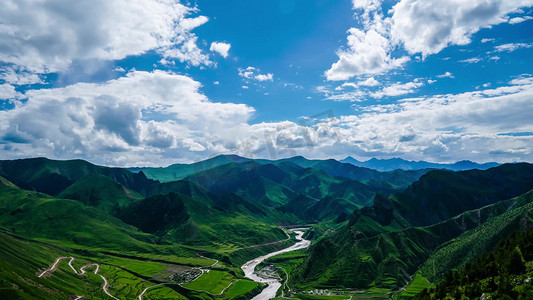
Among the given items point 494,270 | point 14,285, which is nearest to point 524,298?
point 494,270

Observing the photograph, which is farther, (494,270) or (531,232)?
(531,232)

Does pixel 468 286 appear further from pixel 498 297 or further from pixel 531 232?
pixel 531 232

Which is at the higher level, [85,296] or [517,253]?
[517,253]

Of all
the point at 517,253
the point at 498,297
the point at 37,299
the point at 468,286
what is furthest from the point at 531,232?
the point at 37,299

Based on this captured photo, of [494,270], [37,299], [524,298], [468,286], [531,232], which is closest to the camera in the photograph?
[524,298]

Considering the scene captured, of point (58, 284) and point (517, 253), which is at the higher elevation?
point (517, 253)

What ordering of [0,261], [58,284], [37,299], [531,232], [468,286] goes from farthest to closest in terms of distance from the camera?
[58,284] → [0,261] → [37,299] → [531,232] → [468,286]

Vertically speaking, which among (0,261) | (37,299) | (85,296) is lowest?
(85,296)

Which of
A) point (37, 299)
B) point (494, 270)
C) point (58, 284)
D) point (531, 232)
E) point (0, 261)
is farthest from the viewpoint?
point (58, 284)

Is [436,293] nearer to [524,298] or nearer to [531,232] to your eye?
[524,298]
